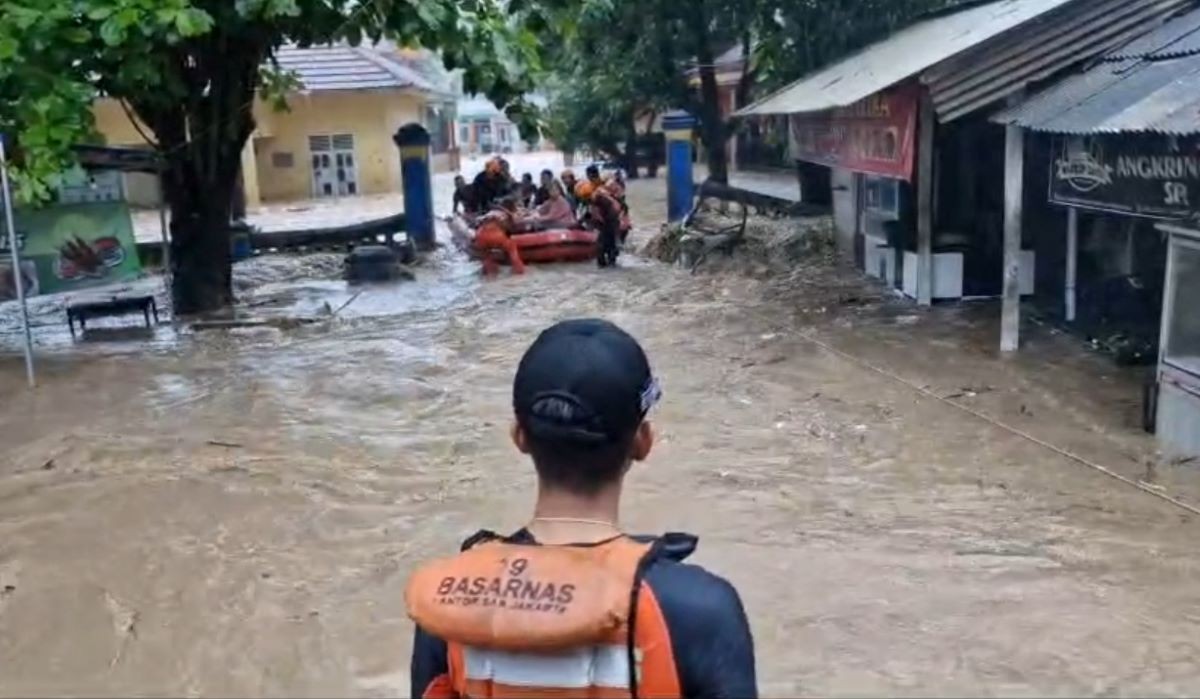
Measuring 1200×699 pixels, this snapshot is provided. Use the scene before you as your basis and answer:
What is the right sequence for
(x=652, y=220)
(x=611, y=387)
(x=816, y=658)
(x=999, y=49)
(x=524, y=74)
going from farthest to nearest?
(x=652, y=220) < (x=524, y=74) < (x=999, y=49) < (x=816, y=658) < (x=611, y=387)

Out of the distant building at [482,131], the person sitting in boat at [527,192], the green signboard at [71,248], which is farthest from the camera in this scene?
the distant building at [482,131]

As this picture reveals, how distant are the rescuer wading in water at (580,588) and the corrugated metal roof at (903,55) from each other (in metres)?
9.23

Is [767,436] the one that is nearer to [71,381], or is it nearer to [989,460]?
[989,460]

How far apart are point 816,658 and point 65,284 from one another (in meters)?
8.59

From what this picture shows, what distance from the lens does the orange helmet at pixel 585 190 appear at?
1932 centimetres

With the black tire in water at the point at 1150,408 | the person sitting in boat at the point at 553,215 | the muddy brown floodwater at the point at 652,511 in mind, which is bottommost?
the muddy brown floodwater at the point at 652,511

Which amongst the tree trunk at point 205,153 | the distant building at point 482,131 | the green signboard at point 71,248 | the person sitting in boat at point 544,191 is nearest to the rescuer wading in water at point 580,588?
the green signboard at point 71,248

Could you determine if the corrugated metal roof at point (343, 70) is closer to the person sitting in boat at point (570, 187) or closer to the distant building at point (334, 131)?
the distant building at point (334, 131)

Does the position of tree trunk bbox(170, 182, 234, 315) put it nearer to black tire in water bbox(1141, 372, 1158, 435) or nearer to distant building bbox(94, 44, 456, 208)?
black tire in water bbox(1141, 372, 1158, 435)

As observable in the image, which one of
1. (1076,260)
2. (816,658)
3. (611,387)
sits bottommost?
(816,658)

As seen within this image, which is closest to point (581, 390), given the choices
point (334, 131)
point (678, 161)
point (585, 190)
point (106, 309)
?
point (106, 309)

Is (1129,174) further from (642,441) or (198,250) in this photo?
(198,250)

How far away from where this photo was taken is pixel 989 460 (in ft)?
24.3

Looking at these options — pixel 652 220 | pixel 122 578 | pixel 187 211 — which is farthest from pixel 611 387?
pixel 652 220
